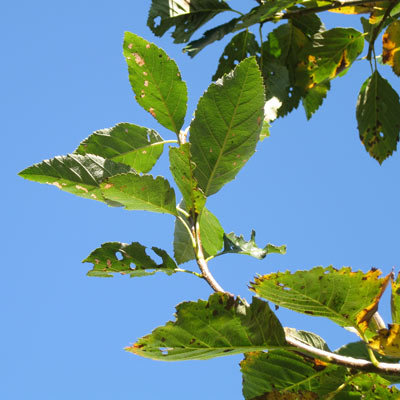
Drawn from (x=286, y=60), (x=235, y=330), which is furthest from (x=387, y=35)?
(x=235, y=330)

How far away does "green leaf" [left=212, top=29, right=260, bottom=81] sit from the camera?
233 cm

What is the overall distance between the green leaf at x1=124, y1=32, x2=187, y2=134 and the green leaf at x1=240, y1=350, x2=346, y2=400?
577mm

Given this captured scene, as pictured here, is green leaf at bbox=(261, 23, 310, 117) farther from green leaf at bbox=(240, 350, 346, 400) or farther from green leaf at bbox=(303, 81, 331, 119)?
green leaf at bbox=(240, 350, 346, 400)

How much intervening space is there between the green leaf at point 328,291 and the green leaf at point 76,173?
0.42m

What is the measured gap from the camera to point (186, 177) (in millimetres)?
1100

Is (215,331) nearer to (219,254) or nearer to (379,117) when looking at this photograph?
(219,254)

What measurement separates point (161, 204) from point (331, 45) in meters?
1.54

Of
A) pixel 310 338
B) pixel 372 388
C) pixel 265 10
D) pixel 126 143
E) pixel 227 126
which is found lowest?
pixel 372 388

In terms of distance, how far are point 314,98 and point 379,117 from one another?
1.06ft

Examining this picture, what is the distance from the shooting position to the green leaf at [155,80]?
119 centimetres

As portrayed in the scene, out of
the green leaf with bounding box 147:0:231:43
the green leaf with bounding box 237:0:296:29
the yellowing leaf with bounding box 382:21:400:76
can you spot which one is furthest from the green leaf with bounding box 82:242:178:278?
the yellowing leaf with bounding box 382:21:400:76

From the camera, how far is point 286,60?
2365 millimetres

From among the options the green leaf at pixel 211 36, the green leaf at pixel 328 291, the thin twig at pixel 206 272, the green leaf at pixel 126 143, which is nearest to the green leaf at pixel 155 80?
the green leaf at pixel 126 143

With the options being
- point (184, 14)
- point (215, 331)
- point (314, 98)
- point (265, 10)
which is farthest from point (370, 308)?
point (314, 98)
